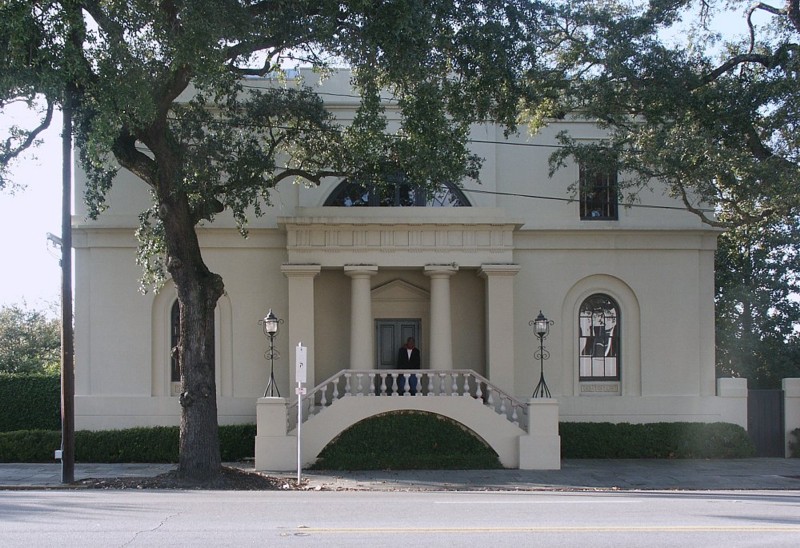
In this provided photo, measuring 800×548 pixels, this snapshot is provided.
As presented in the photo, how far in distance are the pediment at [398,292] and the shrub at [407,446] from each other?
14.4 ft

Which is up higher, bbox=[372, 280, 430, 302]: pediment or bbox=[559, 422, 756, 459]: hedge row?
bbox=[372, 280, 430, 302]: pediment

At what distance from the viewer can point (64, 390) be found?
18.0 metres

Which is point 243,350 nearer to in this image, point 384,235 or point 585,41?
point 384,235

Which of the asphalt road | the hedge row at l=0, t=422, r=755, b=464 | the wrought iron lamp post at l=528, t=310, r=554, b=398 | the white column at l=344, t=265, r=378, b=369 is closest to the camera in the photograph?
the asphalt road

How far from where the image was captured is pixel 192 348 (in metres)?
17.8

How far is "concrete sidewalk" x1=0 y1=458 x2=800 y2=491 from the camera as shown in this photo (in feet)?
59.0

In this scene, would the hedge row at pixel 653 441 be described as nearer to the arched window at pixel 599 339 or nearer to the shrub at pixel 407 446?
the arched window at pixel 599 339

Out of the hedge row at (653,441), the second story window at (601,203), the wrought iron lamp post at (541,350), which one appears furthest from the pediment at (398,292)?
the hedge row at (653,441)

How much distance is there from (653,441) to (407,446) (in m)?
6.59

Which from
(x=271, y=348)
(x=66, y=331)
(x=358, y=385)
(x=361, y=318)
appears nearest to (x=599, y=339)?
(x=361, y=318)

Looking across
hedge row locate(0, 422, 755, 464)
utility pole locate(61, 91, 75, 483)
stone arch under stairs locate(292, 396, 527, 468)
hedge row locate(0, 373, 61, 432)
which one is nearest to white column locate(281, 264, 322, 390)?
stone arch under stairs locate(292, 396, 527, 468)

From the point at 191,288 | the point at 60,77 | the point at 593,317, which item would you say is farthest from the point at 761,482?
the point at 60,77

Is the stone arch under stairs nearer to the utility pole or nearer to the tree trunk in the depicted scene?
the tree trunk

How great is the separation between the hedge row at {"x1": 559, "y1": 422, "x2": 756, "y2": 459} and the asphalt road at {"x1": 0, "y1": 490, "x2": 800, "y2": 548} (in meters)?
6.86
